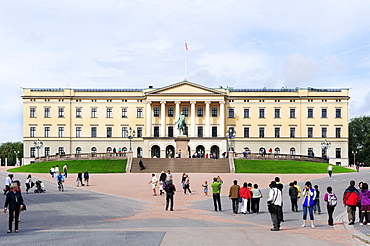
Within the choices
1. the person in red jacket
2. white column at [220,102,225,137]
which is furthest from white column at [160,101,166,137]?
the person in red jacket

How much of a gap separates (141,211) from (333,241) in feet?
37.6

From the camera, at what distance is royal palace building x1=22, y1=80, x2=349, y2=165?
323ft

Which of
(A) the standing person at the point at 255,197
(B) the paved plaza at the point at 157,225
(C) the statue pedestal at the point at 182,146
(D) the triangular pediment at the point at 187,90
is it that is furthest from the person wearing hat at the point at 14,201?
(D) the triangular pediment at the point at 187,90

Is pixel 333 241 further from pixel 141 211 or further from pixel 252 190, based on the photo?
pixel 141 211

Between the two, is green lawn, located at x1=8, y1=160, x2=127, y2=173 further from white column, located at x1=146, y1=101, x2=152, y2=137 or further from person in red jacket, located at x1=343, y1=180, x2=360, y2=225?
person in red jacket, located at x1=343, y1=180, x2=360, y2=225

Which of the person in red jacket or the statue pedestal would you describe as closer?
the person in red jacket

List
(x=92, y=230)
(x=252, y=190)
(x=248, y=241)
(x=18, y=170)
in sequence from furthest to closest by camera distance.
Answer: (x=18, y=170) < (x=252, y=190) < (x=92, y=230) < (x=248, y=241)

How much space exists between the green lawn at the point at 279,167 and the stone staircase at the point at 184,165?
2.30 m

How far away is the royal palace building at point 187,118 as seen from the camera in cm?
9838

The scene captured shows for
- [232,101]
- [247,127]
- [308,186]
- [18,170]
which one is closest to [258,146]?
[247,127]

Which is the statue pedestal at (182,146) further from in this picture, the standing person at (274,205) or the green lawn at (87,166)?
the standing person at (274,205)

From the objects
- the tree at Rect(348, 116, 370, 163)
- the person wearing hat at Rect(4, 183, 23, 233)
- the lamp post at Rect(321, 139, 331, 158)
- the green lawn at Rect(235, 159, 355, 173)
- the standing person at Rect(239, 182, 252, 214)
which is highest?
the tree at Rect(348, 116, 370, 163)

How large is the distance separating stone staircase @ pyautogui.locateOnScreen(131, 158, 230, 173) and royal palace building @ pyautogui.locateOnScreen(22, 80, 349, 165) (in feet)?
88.3

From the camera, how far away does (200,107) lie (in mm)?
100188
